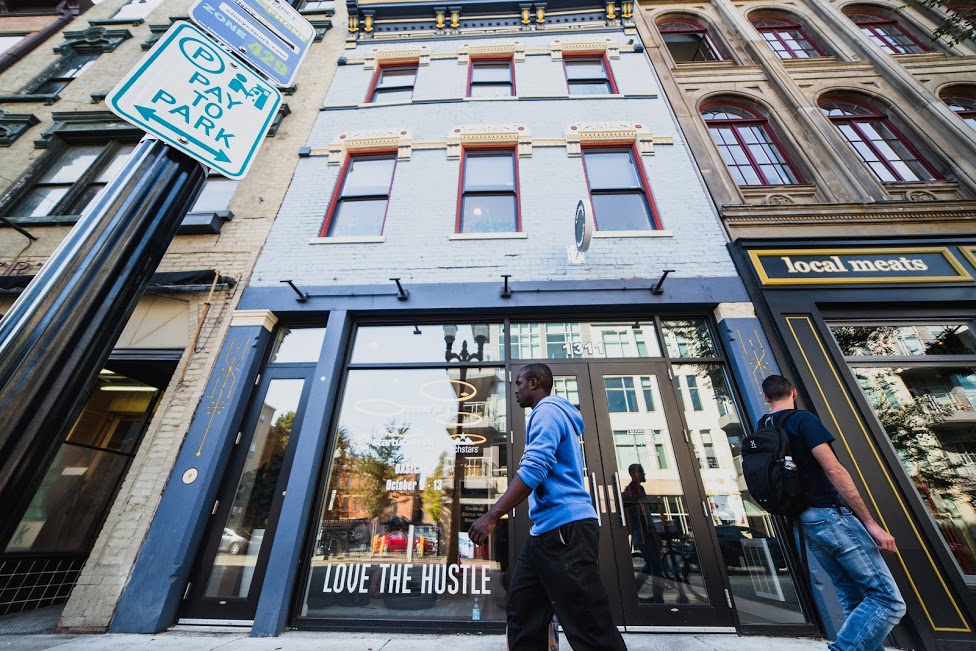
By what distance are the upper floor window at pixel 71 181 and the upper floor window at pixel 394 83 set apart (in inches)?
199

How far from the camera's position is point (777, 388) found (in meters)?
3.36

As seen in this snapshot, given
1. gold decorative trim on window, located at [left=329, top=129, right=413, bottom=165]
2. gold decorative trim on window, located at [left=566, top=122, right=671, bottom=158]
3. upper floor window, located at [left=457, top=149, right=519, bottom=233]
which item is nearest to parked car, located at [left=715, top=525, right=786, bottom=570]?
upper floor window, located at [left=457, top=149, right=519, bottom=233]

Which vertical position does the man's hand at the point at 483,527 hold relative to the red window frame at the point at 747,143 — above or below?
below

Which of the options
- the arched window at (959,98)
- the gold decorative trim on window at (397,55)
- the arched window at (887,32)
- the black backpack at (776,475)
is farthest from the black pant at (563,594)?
the arched window at (887,32)

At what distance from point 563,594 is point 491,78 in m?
9.81

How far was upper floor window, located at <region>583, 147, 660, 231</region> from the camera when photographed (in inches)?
261

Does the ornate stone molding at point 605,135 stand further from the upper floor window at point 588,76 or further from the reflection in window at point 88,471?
the reflection in window at point 88,471

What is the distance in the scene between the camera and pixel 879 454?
4.43 meters

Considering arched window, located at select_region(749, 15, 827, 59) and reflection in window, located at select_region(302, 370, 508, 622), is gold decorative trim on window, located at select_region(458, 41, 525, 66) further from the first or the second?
reflection in window, located at select_region(302, 370, 508, 622)

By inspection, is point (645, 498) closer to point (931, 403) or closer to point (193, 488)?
point (931, 403)

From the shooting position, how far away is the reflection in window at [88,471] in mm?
5496

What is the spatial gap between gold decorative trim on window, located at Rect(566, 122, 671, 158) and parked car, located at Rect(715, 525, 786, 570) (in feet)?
20.4

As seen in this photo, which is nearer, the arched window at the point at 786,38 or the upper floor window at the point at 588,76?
the upper floor window at the point at 588,76

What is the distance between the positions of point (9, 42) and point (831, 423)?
19.3m
